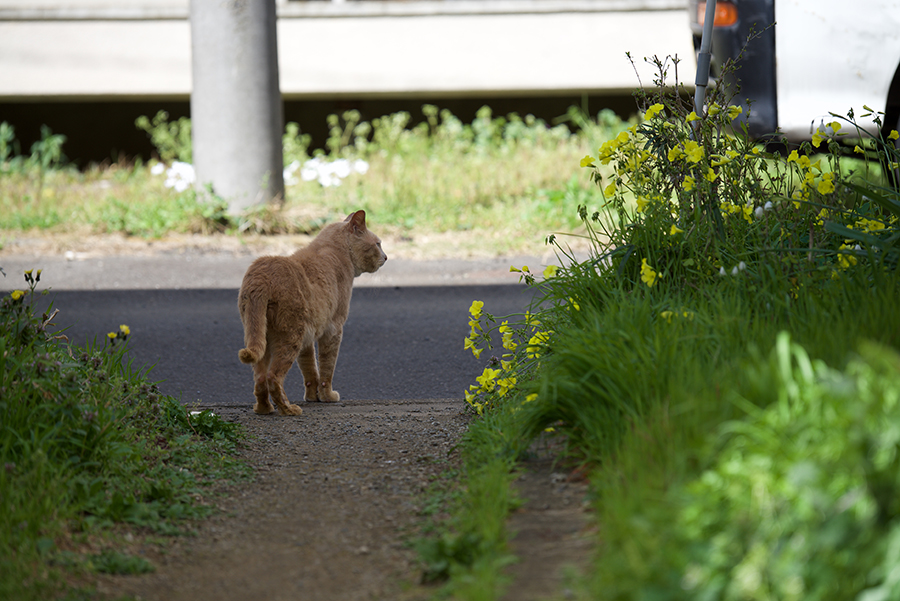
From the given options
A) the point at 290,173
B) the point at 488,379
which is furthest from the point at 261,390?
the point at 290,173

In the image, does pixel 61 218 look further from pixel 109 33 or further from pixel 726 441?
pixel 726 441

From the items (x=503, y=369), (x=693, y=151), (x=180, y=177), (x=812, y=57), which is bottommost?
(x=503, y=369)

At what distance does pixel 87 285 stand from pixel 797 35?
5.47 meters

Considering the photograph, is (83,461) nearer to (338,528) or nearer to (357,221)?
(338,528)

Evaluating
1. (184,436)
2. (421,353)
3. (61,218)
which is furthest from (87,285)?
(184,436)

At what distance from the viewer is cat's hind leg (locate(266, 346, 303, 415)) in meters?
4.04

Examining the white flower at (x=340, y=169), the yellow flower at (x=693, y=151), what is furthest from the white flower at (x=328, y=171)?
Answer: the yellow flower at (x=693, y=151)

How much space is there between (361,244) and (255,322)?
1.22 meters

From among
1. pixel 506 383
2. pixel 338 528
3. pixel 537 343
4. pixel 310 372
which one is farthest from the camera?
pixel 310 372

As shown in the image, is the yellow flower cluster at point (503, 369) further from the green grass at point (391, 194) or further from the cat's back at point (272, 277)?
the green grass at point (391, 194)

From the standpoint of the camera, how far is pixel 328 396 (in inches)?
177

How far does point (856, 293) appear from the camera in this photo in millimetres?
2857

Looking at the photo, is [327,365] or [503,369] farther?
[327,365]

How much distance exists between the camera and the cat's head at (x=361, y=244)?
16.3ft
